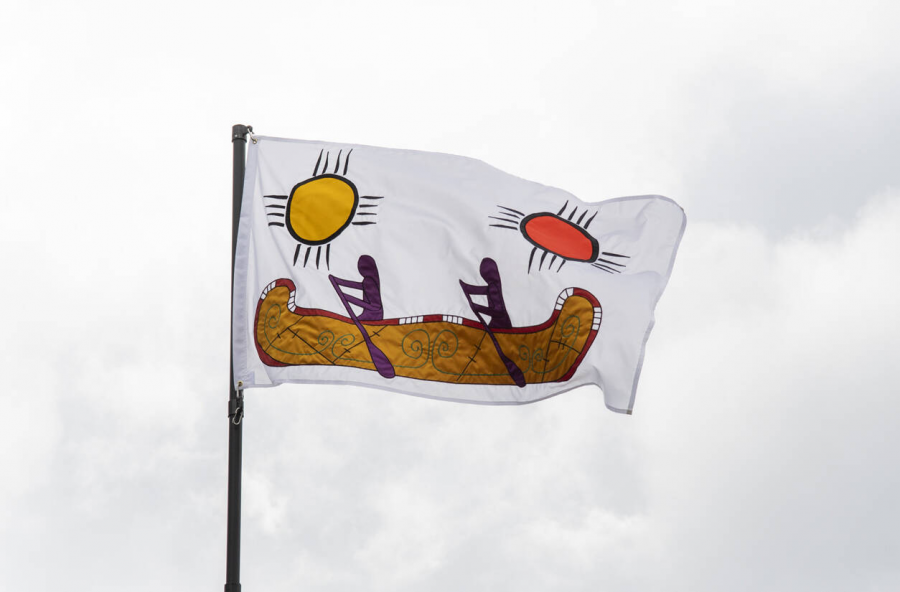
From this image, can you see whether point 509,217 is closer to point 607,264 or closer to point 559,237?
point 559,237

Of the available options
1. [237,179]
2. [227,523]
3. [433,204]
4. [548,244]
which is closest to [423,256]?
[433,204]

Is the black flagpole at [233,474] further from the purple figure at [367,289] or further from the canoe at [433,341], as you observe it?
the purple figure at [367,289]

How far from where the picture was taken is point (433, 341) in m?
10.7

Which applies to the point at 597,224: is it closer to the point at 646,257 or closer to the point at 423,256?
the point at 646,257

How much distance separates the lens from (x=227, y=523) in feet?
31.3

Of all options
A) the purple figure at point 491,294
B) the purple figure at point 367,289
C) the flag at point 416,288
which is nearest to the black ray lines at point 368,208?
the flag at point 416,288

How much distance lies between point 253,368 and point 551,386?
3.22m

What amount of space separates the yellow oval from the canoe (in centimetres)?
65

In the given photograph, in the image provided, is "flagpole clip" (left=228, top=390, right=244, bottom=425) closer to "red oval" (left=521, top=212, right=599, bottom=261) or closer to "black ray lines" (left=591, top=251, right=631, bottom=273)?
"red oval" (left=521, top=212, right=599, bottom=261)

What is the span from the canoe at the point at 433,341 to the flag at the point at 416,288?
13 mm

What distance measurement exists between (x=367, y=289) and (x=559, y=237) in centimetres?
252

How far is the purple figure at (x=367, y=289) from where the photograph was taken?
10.5 m

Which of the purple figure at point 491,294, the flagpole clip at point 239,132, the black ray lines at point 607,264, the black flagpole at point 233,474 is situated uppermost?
the flagpole clip at point 239,132

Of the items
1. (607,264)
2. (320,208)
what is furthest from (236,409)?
(607,264)
